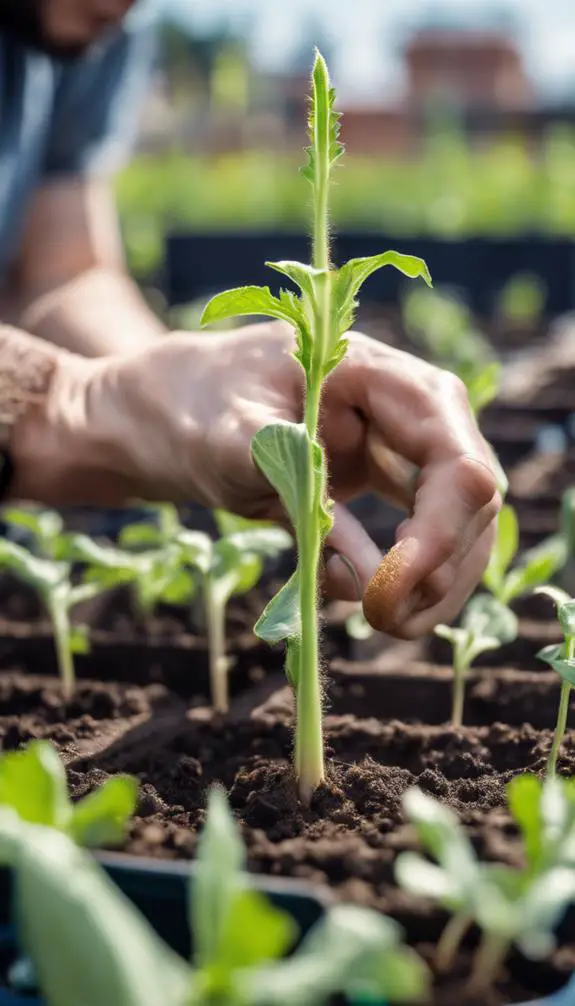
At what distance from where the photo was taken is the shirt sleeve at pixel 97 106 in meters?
2.67

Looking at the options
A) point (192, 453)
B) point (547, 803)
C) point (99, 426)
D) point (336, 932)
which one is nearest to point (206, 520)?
point (99, 426)

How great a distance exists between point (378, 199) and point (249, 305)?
5771mm

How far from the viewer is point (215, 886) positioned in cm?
59

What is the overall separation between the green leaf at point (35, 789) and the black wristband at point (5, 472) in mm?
1054

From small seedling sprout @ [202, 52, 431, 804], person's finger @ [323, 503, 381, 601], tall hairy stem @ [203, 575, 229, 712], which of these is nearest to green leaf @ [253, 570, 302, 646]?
small seedling sprout @ [202, 52, 431, 804]

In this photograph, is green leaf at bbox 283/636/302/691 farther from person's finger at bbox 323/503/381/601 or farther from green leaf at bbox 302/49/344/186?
green leaf at bbox 302/49/344/186

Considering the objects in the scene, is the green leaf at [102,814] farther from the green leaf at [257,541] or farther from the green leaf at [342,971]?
the green leaf at [257,541]

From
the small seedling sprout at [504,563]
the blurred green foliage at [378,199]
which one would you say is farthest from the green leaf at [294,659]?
the blurred green foliage at [378,199]

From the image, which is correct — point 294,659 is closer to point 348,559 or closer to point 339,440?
point 348,559

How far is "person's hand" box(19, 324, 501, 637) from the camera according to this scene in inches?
41.3

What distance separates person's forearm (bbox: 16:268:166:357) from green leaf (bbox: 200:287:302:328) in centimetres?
129

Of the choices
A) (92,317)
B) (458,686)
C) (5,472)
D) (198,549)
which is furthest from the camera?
(92,317)

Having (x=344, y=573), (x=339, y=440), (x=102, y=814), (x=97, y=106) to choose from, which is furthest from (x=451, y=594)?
(x=97, y=106)

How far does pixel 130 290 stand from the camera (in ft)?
8.43
